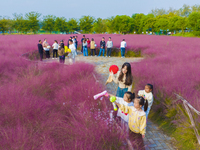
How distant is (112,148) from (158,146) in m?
1.36

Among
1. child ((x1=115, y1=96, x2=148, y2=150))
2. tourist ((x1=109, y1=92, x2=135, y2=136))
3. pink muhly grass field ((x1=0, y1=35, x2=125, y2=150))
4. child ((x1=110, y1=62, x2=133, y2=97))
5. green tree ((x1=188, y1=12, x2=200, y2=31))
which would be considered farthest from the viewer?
green tree ((x1=188, y1=12, x2=200, y2=31))

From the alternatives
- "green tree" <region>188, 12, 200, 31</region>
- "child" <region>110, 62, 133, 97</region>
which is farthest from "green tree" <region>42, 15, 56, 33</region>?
"child" <region>110, 62, 133, 97</region>

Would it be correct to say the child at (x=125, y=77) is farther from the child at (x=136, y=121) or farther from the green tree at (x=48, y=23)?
the green tree at (x=48, y=23)

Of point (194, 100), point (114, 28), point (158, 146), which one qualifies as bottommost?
point (158, 146)

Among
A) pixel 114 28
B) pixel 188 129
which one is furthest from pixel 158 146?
pixel 114 28

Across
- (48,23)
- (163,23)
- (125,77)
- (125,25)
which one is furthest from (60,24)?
(125,77)

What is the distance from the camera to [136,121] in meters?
2.87

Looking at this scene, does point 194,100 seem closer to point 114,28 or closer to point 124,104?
point 124,104

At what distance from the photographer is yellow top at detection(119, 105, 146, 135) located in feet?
9.19

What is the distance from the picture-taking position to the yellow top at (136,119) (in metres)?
2.80

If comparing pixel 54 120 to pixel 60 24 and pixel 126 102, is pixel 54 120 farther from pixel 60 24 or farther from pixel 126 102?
pixel 60 24

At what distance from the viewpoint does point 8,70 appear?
6.64 meters

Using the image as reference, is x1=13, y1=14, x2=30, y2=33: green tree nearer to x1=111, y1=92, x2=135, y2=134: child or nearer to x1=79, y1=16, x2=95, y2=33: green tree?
x1=79, y1=16, x2=95, y2=33: green tree

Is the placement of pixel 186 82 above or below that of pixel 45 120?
above
